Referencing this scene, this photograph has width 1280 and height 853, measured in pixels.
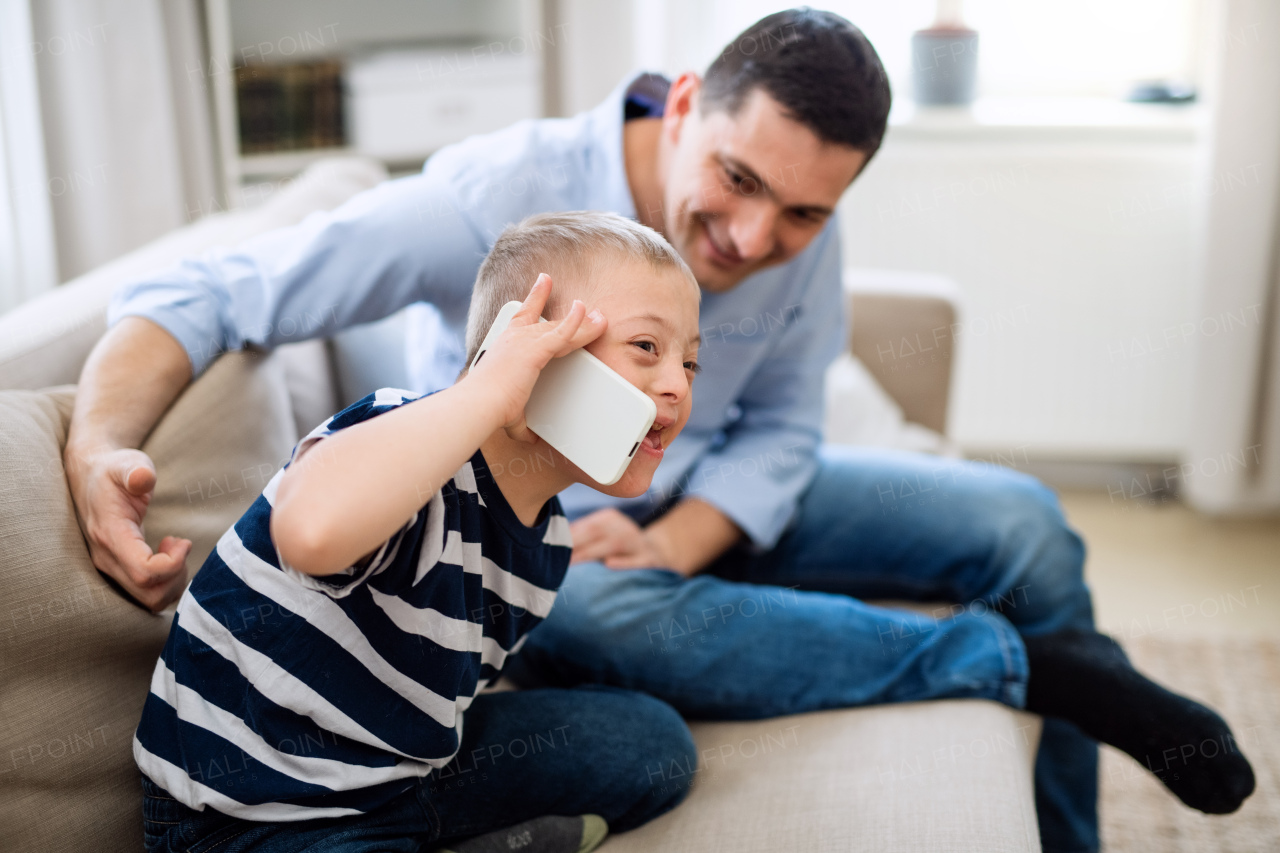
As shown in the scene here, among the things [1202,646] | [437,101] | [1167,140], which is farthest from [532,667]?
[1167,140]

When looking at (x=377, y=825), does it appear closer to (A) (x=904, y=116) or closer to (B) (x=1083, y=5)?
(A) (x=904, y=116)

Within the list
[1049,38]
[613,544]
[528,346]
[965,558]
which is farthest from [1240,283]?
[528,346]

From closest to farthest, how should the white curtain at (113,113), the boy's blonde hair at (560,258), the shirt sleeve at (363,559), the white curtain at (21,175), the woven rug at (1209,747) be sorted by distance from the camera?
the shirt sleeve at (363,559) < the boy's blonde hair at (560,258) < the woven rug at (1209,747) < the white curtain at (21,175) < the white curtain at (113,113)

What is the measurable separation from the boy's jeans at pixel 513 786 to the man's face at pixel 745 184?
489 mm

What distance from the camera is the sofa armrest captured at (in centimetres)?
182

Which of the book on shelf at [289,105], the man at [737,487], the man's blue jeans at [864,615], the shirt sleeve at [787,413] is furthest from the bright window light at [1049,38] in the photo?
the man's blue jeans at [864,615]

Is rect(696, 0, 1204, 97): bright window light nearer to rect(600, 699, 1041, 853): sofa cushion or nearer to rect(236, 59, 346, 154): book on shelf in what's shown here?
rect(236, 59, 346, 154): book on shelf

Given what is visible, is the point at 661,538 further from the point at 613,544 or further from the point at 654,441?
the point at 654,441

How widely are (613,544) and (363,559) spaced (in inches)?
21.9

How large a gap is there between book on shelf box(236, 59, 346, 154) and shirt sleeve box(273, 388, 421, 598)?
1.90 meters

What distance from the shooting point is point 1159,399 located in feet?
8.24

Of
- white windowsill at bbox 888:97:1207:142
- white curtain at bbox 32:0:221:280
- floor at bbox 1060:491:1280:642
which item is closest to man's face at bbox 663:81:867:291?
floor at bbox 1060:491:1280:642

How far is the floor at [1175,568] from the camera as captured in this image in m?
2.05

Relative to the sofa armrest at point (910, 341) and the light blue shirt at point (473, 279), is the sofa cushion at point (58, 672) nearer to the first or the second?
the light blue shirt at point (473, 279)
